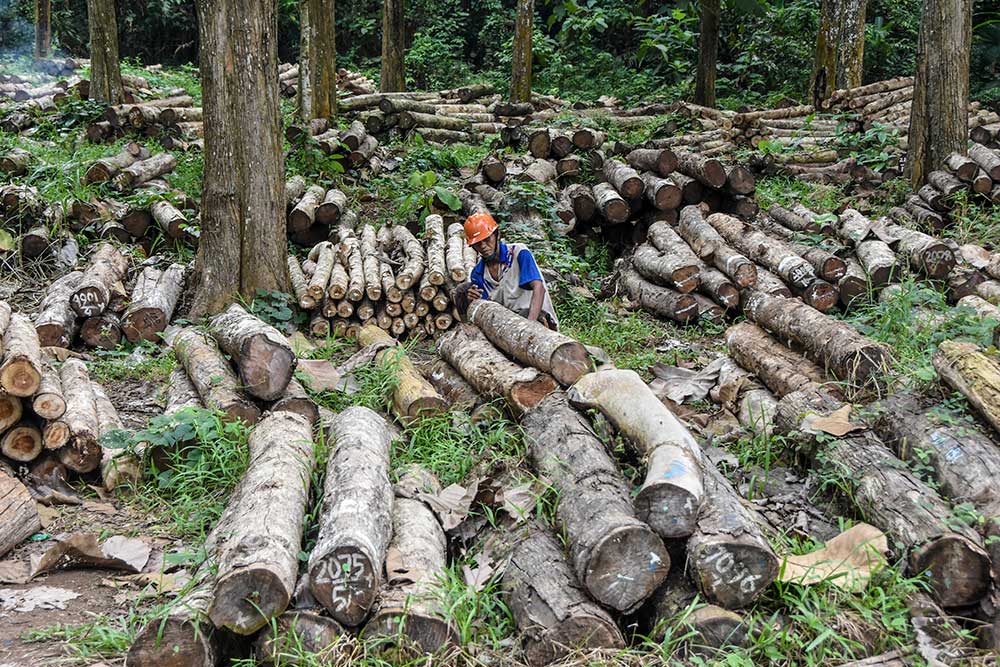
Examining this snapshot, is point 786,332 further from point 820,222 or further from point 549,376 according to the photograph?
point 820,222

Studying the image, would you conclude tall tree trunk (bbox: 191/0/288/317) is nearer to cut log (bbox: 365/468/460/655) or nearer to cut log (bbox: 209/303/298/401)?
cut log (bbox: 209/303/298/401)

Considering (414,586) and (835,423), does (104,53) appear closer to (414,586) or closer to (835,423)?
(414,586)

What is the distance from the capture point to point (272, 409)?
5.57 metres

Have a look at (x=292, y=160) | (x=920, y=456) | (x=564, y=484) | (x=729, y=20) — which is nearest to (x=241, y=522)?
(x=564, y=484)

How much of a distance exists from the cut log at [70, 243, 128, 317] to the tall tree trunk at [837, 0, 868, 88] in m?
14.0

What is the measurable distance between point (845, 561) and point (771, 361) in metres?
2.73

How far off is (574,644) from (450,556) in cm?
104

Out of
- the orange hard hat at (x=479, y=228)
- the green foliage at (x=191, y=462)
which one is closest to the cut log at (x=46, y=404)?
the green foliage at (x=191, y=462)

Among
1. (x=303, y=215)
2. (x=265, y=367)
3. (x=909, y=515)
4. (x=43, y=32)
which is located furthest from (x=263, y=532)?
(x=43, y=32)

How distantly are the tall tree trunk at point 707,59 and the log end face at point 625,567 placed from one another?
16086 millimetres

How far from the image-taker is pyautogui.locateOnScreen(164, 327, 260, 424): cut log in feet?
18.2

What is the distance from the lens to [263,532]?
382 cm

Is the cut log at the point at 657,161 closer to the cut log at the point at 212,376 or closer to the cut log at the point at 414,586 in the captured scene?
the cut log at the point at 212,376

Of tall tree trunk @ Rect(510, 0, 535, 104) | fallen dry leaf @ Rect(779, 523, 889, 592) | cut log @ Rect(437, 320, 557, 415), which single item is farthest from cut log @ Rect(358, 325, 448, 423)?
tall tree trunk @ Rect(510, 0, 535, 104)
